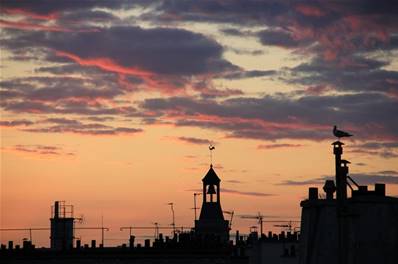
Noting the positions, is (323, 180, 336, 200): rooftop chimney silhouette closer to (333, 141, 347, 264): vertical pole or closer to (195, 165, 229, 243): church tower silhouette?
(333, 141, 347, 264): vertical pole

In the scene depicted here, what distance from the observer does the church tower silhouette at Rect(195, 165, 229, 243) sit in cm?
14688

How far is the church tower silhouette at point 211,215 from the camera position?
147 meters

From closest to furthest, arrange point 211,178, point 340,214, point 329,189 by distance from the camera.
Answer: point 340,214, point 329,189, point 211,178

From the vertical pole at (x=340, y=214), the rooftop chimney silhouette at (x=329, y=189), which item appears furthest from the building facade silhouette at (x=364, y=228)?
the rooftop chimney silhouette at (x=329, y=189)

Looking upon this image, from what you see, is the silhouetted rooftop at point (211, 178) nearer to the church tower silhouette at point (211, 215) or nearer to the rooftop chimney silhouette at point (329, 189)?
the church tower silhouette at point (211, 215)

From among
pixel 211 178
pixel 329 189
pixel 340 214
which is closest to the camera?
pixel 340 214

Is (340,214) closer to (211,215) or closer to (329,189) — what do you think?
(329,189)

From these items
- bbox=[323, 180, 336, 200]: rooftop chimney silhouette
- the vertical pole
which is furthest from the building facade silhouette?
bbox=[323, 180, 336, 200]: rooftop chimney silhouette

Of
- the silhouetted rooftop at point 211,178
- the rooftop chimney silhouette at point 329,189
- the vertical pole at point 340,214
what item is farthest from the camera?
the silhouetted rooftop at point 211,178

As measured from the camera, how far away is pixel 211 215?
490 feet

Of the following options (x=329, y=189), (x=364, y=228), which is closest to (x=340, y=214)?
(x=364, y=228)

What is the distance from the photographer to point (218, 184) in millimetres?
147375

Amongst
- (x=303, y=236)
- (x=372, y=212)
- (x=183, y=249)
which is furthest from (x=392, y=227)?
(x=183, y=249)

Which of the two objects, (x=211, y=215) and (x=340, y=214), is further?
(x=211, y=215)
